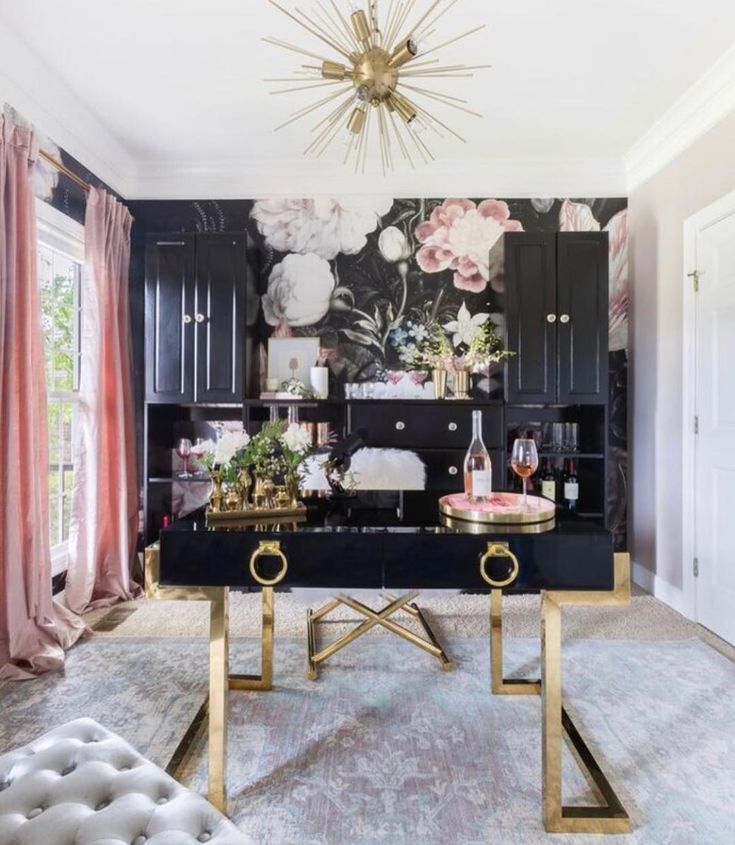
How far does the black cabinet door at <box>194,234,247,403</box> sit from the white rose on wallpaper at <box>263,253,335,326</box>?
429 mm

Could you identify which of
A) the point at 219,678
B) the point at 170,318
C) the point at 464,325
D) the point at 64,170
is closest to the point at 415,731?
the point at 219,678

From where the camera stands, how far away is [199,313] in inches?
142

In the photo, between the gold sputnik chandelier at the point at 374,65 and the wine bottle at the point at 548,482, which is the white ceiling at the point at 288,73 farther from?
the wine bottle at the point at 548,482

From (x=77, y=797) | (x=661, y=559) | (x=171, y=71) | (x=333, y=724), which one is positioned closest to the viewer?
(x=77, y=797)

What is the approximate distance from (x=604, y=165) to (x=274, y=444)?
3.43 m

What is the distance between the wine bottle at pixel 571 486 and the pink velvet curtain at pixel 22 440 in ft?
10.4

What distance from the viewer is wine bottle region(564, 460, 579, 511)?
3.73 metres

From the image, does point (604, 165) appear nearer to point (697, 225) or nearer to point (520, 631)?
point (697, 225)

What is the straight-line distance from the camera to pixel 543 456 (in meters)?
3.73

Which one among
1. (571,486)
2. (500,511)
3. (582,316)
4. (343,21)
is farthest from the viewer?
(571,486)

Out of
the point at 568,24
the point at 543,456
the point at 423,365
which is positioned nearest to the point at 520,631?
the point at 543,456

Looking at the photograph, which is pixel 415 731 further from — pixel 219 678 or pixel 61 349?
pixel 61 349

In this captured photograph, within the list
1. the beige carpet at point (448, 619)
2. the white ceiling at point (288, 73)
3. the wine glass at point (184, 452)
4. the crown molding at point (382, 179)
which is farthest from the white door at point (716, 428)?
the wine glass at point (184, 452)

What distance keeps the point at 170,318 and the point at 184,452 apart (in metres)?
0.95
